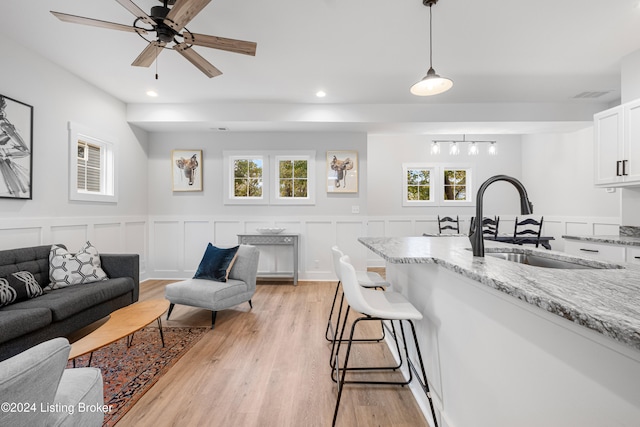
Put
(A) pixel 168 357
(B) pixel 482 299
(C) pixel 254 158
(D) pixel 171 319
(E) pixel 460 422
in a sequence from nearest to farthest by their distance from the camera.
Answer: (B) pixel 482 299 < (E) pixel 460 422 < (A) pixel 168 357 < (D) pixel 171 319 < (C) pixel 254 158

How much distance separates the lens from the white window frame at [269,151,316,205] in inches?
182

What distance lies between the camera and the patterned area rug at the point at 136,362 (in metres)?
1.69

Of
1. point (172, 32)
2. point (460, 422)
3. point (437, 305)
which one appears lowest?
point (460, 422)

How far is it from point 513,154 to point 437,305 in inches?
240

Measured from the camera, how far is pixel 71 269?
260cm

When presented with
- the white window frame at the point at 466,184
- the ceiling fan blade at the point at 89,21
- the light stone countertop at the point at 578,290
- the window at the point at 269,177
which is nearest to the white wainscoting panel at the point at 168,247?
the window at the point at 269,177

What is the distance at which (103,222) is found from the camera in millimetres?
3676

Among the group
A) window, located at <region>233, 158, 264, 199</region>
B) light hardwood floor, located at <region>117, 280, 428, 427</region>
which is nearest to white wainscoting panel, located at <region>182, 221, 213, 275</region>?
window, located at <region>233, 158, 264, 199</region>

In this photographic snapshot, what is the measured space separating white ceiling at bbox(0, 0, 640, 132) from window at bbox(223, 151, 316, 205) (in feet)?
3.48

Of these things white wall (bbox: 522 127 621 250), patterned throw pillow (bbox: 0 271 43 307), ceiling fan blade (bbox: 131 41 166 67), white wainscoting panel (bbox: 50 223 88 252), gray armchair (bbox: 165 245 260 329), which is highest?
ceiling fan blade (bbox: 131 41 166 67)

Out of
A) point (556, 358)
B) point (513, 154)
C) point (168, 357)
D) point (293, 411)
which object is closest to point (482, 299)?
point (556, 358)

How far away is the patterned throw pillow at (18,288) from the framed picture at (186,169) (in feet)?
8.21

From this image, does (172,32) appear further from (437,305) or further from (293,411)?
(293,411)

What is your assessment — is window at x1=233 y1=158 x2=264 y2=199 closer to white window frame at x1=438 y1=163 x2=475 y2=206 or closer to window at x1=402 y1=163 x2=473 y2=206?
window at x1=402 y1=163 x2=473 y2=206
